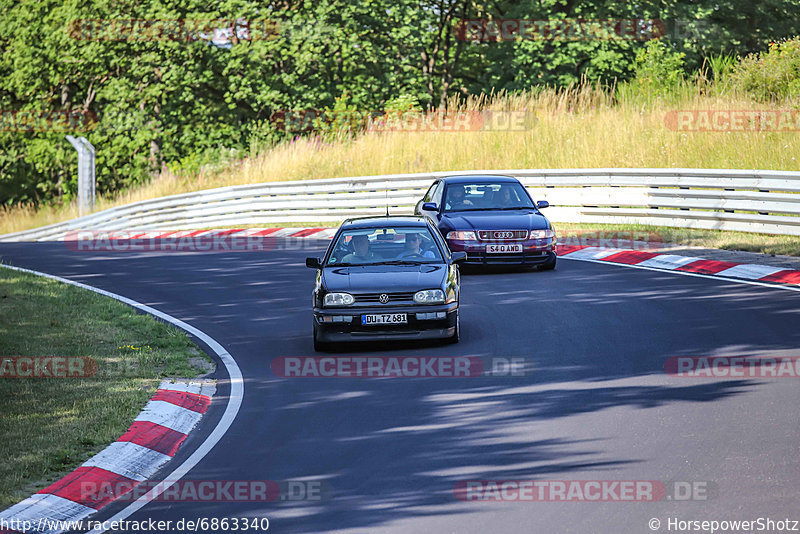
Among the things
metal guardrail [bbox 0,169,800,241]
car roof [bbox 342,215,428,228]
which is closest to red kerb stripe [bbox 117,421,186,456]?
car roof [bbox 342,215,428,228]

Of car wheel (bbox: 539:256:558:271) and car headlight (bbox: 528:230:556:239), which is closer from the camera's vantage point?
car headlight (bbox: 528:230:556:239)

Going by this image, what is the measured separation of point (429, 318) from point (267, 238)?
15.5m

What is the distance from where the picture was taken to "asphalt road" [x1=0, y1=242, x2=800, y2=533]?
665cm

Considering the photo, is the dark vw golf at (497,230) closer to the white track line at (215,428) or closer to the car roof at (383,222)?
the car roof at (383,222)

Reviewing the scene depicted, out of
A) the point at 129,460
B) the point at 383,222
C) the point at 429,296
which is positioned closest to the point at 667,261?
the point at 383,222

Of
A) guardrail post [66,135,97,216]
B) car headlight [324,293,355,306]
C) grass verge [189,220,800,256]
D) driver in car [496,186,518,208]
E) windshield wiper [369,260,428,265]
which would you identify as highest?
guardrail post [66,135,97,216]

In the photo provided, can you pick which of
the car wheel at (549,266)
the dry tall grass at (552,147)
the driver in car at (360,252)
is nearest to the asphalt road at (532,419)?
the driver in car at (360,252)

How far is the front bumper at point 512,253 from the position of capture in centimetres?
1769

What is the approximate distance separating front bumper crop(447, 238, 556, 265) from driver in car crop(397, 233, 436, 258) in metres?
4.47

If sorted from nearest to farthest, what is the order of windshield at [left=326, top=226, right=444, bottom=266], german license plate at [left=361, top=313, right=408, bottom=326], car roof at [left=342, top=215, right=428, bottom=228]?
german license plate at [left=361, top=313, right=408, bottom=326], windshield at [left=326, top=226, right=444, bottom=266], car roof at [left=342, top=215, right=428, bottom=228]

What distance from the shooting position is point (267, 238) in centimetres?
2686

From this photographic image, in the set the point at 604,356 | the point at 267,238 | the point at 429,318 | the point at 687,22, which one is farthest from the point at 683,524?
the point at 687,22

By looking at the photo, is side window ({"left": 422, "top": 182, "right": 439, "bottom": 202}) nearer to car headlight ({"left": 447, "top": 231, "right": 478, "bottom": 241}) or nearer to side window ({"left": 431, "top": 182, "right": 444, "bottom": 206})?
side window ({"left": 431, "top": 182, "right": 444, "bottom": 206})

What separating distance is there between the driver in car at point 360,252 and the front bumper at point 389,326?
1181 millimetres
